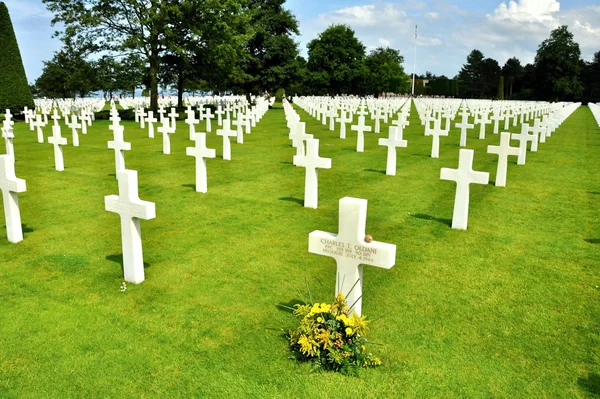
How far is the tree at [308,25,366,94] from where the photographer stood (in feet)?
230

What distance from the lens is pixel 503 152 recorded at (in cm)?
912

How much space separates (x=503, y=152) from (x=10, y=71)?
27.8 meters

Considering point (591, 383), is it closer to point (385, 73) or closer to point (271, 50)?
point (271, 50)

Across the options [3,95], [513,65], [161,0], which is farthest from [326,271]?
[513,65]

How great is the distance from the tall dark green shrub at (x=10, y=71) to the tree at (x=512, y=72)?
314ft

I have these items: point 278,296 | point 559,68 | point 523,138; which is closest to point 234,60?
point 523,138

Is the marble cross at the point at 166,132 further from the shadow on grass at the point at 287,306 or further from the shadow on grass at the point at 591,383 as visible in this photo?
the shadow on grass at the point at 591,383

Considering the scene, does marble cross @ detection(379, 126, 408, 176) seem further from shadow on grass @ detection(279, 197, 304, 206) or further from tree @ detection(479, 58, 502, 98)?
tree @ detection(479, 58, 502, 98)

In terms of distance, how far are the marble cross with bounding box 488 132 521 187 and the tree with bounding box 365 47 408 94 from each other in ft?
223

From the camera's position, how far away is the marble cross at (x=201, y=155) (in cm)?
862

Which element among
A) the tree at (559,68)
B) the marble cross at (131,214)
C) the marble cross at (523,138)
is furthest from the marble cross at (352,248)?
the tree at (559,68)

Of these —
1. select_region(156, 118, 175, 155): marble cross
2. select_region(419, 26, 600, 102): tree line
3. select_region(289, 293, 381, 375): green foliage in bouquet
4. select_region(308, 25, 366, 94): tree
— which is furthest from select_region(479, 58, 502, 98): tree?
select_region(289, 293, 381, 375): green foliage in bouquet

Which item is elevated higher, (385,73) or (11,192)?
(385,73)

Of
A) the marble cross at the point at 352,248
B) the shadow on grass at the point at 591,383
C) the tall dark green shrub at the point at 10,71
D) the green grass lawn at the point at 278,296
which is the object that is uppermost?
the tall dark green shrub at the point at 10,71
